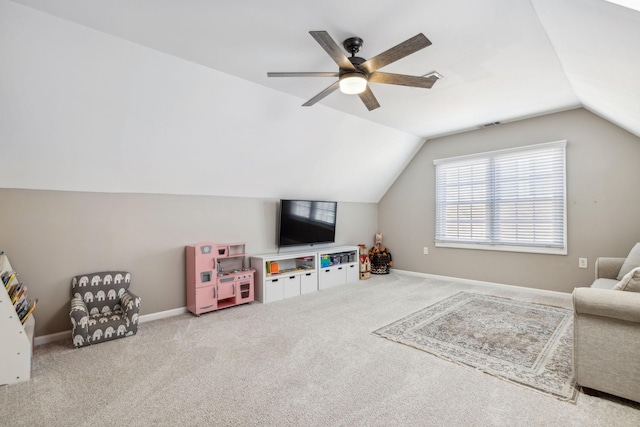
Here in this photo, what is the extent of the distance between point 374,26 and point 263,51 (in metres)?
0.96

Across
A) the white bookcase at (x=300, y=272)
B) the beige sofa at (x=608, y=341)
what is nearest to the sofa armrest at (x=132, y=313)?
the white bookcase at (x=300, y=272)

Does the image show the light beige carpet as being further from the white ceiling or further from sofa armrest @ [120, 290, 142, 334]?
the white ceiling

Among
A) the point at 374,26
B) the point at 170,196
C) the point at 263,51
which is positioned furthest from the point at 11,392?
the point at 374,26

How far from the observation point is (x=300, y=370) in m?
2.40

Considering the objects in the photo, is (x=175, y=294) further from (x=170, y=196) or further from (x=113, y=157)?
(x=113, y=157)

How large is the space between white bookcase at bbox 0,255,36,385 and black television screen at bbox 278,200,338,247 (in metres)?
3.03

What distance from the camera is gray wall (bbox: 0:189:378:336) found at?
290 centimetres

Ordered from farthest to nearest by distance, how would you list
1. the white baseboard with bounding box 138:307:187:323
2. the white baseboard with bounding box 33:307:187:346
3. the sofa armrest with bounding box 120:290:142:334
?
the white baseboard with bounding box 138:307:187:323 < the sofa armrest with bounding box 120:290:142:334 < the white baseboard with bounding box 33:307:187:346

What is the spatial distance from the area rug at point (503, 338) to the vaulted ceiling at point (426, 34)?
7.38ft

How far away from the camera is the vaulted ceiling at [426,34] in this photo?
2.03 metres

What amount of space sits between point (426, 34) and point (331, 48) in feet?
3.04

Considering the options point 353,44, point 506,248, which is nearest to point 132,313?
point 353,44

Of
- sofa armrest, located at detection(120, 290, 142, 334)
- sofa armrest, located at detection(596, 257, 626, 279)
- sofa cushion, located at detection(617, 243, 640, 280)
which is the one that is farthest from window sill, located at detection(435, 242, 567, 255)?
sofa armrest, located at detection(120, 290, 142, 334)

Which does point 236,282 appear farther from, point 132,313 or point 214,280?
point 132,313
